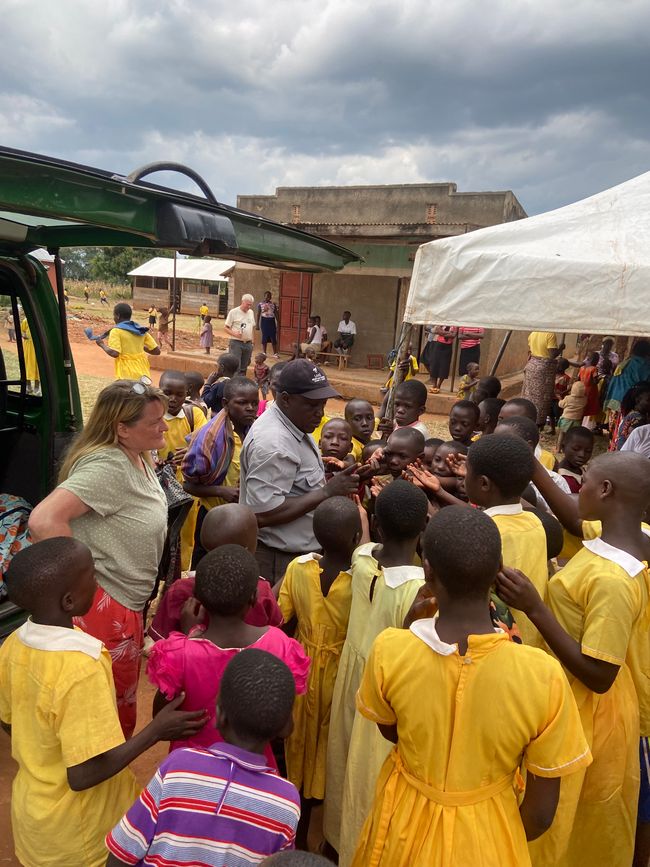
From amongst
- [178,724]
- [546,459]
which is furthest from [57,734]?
[546,459]

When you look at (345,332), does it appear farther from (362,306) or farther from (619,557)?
(619,557)

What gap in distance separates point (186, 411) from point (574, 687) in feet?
11.6

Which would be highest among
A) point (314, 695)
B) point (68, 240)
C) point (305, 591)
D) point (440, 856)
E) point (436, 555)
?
point (68, 240)

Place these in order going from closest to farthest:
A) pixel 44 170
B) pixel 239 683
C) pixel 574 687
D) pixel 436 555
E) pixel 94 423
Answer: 1. pixel 239 683
2. pixel 436 555
3. pixel 44 170
4. pixel 574 687
5. pixel 94 423

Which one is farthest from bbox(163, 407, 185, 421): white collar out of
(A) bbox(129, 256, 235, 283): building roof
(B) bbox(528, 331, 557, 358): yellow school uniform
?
(A) bbox(129, 256, 235, 283): building roof

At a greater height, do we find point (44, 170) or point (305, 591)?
point (44, 170)

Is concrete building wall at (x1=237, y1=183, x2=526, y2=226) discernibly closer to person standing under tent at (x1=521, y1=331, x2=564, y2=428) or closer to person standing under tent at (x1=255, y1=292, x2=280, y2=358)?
person standing under tent at (x1=255, y1=292, x2=280, y2=358)

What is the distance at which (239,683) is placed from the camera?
1472 mm

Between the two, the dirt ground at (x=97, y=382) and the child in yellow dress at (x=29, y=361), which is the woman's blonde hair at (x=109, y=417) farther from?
the child in yellow dress at (x=29, y=361)

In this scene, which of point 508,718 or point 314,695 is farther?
point 314,695

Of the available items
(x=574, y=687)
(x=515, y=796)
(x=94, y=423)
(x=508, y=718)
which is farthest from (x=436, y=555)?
(x=94, y=423)

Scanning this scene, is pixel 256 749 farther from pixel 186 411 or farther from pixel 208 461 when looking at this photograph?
pixel 186 411

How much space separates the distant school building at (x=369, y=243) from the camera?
14.6 metres

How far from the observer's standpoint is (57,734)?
171cm
